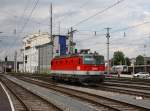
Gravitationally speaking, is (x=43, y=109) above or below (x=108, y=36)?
below

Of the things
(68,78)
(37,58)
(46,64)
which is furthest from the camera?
(37,58)

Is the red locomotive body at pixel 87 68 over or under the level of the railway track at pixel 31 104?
over

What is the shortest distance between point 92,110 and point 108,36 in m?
66.4

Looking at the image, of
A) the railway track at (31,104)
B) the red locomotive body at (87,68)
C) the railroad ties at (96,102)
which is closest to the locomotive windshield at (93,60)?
the red locomotive body at (87,68)

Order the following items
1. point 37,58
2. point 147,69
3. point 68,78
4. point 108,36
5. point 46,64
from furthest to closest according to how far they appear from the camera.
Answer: point 37,58 < point 46,64 < point 147,69 < point 108,36 < point 68,78

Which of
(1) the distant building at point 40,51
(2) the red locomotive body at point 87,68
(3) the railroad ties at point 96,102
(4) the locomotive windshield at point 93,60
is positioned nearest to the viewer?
(3) the railroad ties at point 96,102

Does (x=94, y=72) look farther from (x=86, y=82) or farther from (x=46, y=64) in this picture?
(x=46, y=64)

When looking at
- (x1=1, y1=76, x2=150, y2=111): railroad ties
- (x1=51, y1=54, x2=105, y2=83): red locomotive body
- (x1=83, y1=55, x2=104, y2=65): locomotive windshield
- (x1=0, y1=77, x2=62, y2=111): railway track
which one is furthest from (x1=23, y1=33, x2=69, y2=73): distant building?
(x1=0, y1=77, x2=62, y2=111): railway track

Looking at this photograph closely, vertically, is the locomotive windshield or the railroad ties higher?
the locomotive windshield

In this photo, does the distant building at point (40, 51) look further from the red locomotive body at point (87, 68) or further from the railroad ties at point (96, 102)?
the railroad ties at point (96, 102)

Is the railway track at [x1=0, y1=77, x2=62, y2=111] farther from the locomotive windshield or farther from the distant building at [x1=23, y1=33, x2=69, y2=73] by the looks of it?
the distant building at [x1=23, y1=33, x2=69, y2=73]

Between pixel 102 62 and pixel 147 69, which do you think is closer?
Result: pixel 102 62

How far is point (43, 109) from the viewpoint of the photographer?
18766 mm

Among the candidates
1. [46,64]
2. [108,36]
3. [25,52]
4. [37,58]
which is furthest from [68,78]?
[25,52]
